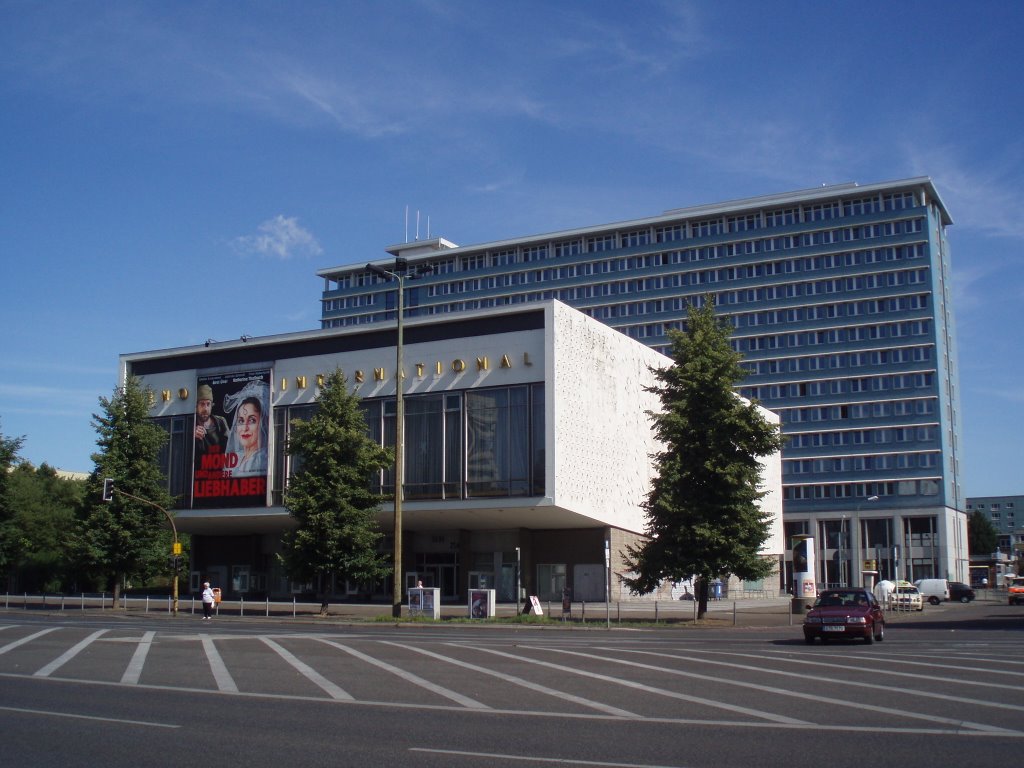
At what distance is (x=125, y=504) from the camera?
54.5 meters

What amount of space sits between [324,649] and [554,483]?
2928 cm

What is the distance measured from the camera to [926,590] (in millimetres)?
70875

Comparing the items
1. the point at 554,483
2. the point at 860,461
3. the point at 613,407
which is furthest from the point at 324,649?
the point at 860,461

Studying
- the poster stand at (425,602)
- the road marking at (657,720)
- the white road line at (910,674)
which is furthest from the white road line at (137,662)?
the poster stand at (425,602)

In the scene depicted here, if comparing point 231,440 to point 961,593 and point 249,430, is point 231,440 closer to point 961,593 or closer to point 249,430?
point 249,430

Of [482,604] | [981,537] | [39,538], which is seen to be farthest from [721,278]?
[482,604]

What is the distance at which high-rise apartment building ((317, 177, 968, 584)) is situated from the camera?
104m

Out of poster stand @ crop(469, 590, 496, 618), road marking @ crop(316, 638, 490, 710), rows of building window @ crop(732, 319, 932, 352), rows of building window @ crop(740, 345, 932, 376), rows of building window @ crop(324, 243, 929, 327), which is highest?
rows of building window @ crop(324, 243, 929, 327)

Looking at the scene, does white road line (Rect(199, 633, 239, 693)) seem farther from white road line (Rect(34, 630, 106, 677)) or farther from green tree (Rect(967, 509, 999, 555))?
green tree (Rect(967, 509, 999, 555))

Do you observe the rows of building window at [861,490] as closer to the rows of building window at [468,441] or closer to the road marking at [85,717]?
the rows of building window at [468,441]

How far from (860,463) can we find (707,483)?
7309 cm

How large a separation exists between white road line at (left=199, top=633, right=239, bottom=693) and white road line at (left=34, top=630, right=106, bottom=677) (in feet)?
9.08

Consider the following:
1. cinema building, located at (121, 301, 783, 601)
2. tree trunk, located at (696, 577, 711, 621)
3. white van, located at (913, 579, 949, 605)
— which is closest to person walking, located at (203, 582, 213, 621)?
cinema building, located at (121, 301, 783, 601)

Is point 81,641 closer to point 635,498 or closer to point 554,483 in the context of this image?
point 554,483
